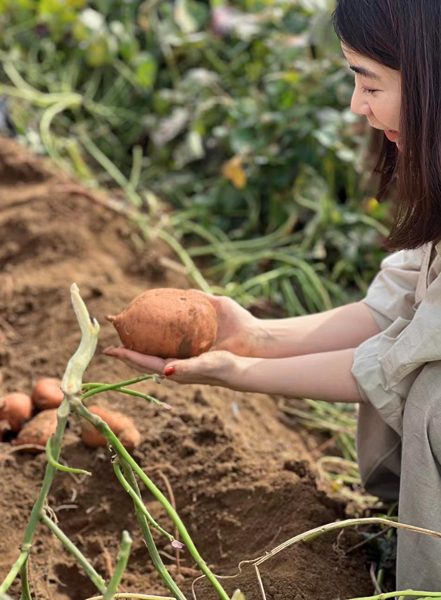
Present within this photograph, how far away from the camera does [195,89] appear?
11.1 ft

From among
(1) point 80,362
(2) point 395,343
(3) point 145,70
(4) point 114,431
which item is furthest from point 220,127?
(1) point 80,362

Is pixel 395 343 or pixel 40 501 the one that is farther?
pixel 395 343

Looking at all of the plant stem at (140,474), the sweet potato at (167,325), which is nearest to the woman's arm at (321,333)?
the sweet potato at (167,325)

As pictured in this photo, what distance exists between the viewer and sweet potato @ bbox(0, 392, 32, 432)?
1886 mm

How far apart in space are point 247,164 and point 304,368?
1.70m

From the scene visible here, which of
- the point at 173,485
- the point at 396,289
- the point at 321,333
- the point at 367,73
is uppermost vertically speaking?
the point at 367,73

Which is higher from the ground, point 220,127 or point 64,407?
point 64,407

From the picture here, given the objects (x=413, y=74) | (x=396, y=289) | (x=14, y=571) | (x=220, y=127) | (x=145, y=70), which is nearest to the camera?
(x=14, y=571)

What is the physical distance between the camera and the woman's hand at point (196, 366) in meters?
1.51

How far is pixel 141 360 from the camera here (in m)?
1.57

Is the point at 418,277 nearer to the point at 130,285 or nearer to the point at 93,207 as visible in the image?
the point at 130,285

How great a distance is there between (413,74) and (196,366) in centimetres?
60

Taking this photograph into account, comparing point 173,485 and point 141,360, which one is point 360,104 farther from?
point 173,485

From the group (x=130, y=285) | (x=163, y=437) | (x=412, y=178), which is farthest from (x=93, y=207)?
(x=412, y=178)
